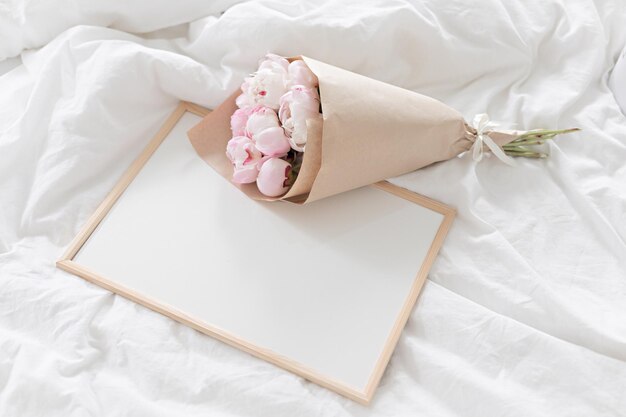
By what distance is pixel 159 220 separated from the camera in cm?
89

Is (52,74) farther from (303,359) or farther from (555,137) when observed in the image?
(555,137)

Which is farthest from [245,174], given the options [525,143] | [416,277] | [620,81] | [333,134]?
[620,81]

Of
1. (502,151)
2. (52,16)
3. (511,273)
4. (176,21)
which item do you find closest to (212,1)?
(176,21)

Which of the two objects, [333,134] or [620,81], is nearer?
[333,134]

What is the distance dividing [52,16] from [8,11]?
7cm

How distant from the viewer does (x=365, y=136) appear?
0.84 meters

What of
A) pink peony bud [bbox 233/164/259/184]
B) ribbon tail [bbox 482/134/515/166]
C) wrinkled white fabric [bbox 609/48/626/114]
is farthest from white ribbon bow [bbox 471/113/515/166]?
pink peony bud [bbox 233/164/259/184]

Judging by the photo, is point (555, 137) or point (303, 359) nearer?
point (303, 359)

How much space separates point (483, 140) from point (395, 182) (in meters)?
0.13

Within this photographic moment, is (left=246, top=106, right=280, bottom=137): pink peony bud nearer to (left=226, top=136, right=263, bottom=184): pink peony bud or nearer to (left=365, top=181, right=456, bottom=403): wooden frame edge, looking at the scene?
(left=226, top=136, right=263, bottom=184): pink peony bud

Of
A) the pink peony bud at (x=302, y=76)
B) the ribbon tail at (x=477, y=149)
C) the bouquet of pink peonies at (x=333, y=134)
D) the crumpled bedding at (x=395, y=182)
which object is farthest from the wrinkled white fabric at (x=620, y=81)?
the pink peony bud at (x=302, y=76)

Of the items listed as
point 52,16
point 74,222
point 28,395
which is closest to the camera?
point 28,395

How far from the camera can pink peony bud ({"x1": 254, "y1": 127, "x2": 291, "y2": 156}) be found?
838 mm

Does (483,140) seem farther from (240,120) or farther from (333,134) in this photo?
(240,120)
